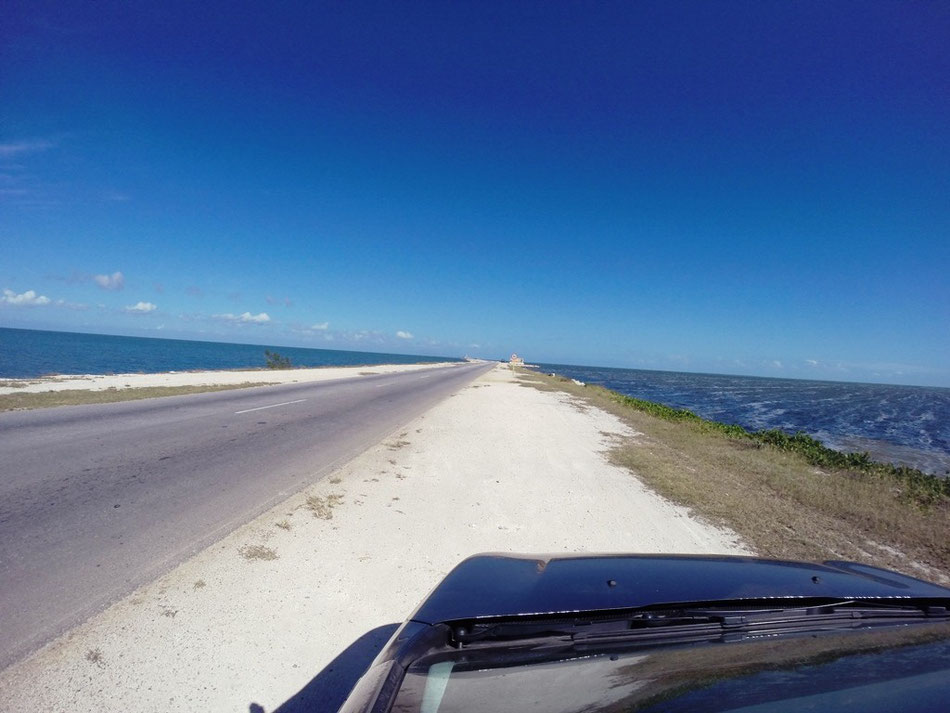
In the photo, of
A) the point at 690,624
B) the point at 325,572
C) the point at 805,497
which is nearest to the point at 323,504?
the point at 325,572

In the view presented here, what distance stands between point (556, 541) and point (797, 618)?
3.38 meters

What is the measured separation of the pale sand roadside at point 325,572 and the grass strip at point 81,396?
9.54 m

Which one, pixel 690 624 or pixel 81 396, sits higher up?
pixel 690 624

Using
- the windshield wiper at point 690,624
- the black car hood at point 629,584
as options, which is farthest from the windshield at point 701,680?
the black car hood at point 629,584

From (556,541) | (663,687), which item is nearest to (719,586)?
(663,687)

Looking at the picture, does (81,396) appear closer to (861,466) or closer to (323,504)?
(323,504)

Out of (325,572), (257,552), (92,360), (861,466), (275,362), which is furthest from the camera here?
(92,360)

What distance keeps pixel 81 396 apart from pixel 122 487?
10682 millimetres

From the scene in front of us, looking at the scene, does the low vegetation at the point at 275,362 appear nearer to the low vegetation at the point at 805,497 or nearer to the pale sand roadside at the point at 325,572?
the pale sand roadside at the point at 325,572

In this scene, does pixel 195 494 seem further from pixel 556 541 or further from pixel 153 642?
pixel 556 541

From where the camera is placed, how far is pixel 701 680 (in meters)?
1.54

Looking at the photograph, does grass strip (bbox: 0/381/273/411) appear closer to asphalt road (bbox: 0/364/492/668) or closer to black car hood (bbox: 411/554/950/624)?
asphalt road (bbox: 0/364/492/668)

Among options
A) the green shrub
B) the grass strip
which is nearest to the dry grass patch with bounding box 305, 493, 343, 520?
the green shrub

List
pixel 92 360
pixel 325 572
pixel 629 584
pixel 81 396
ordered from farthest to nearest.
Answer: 1. pixel 92 360
2. pixel 81 396
3. pixel 325 572
4. pixel 629 584
